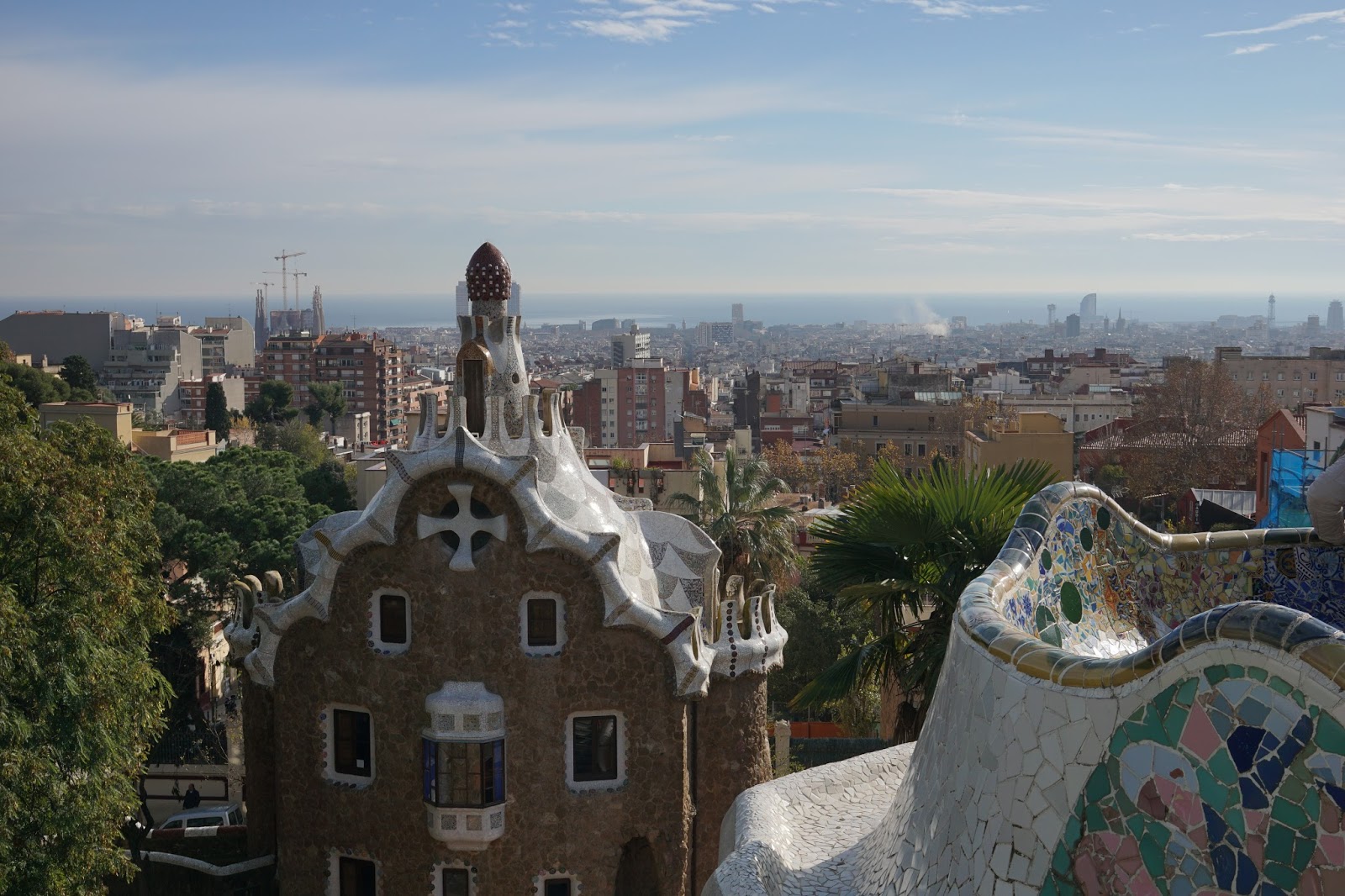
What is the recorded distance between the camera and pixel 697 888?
15.4m

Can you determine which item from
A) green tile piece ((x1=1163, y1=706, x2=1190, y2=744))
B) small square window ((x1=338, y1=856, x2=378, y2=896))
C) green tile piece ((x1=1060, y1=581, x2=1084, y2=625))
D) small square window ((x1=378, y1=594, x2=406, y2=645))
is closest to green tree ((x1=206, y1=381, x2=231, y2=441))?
small square window ((x1=338, y1=856, x2=378, y2=896))

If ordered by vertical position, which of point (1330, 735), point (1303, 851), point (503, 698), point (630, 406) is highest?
point (1330, 735)

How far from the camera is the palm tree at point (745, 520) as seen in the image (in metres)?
24.7

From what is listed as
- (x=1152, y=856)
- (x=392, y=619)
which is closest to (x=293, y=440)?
(x=392, y=619)

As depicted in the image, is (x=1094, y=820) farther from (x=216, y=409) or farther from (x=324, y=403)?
(x=324, y=403)

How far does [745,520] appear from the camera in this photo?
2541 centimetres

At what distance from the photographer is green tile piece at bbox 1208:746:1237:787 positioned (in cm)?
468

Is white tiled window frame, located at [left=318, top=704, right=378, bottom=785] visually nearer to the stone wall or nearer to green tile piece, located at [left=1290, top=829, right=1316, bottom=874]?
the stone wall

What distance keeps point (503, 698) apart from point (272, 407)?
70471mm

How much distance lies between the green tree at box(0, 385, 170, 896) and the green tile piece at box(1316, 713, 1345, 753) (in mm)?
10393

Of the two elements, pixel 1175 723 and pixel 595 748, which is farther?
pixel 595 748

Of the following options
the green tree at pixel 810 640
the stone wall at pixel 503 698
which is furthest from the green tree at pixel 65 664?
the green tree at pixel 810 640

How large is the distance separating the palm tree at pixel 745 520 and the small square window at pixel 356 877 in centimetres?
→ 1044

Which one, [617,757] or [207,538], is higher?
[207,538]
